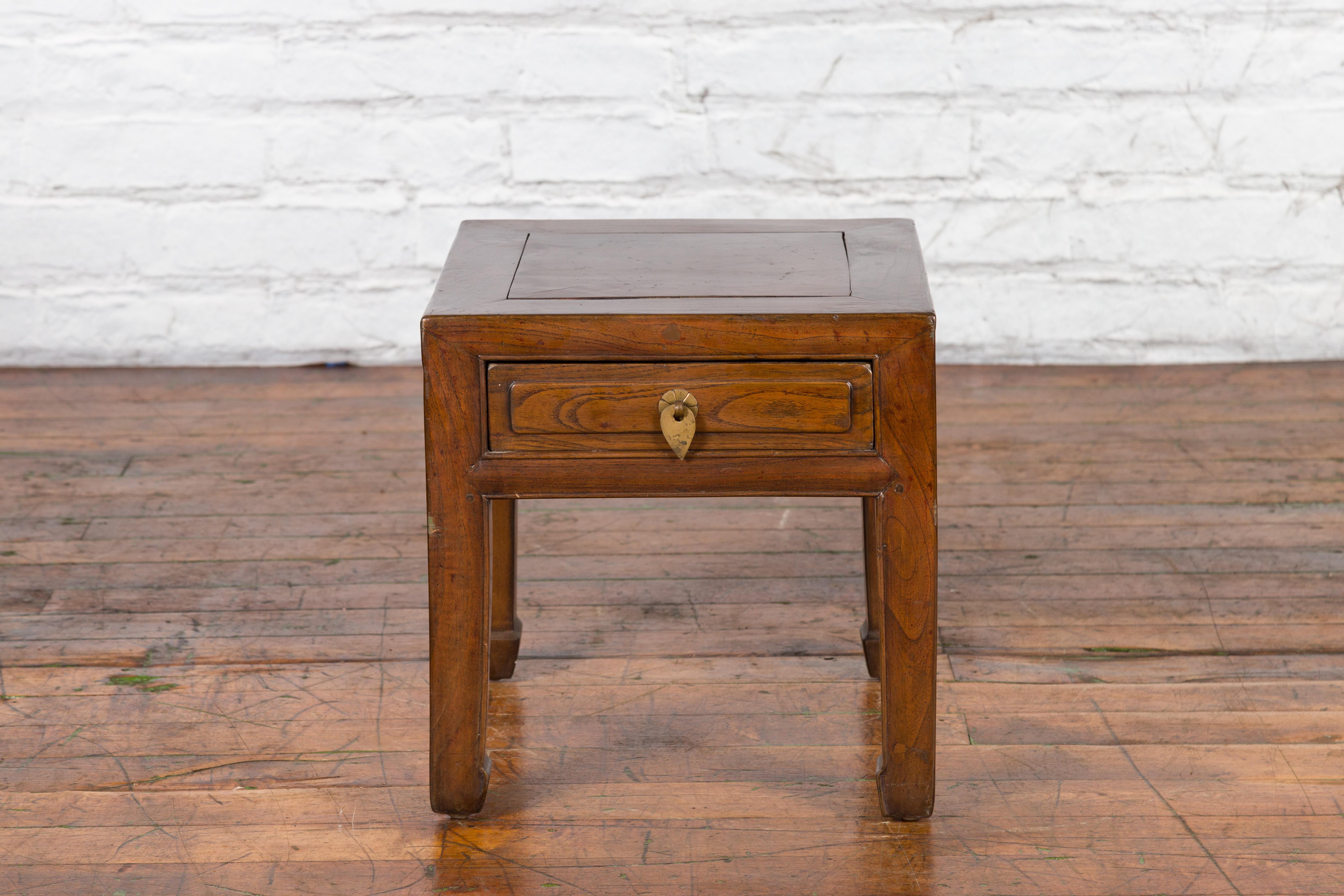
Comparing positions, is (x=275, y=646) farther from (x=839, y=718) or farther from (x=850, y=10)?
(x=850, y=10)

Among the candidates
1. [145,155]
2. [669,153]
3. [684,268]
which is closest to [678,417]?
[684,268]

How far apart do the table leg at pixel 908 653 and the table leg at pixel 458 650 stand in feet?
1.05

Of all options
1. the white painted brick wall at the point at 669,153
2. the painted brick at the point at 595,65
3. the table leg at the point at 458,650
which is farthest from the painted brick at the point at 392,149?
the table leg at the point at 458,650

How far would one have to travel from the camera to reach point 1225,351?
8.12 ft

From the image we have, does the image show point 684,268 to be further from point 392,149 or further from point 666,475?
point 392,149

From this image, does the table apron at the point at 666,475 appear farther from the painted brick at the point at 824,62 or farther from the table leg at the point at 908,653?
the painted brick at the point at 824,62

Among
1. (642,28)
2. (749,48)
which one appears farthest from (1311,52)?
(642,28)

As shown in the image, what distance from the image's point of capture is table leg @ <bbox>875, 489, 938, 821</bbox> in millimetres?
1104

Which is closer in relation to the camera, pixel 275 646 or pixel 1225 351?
pixel 275 646

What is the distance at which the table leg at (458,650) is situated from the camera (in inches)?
43.7

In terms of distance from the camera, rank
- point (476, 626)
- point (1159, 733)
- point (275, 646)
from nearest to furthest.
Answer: point (476, 626), point (1159, 733), point (275, 646)

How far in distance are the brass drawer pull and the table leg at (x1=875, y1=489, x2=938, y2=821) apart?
0.16 m

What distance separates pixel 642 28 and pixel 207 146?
0.77 meters

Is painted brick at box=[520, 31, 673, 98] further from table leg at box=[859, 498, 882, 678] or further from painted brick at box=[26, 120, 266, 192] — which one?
table leg at box=[859, 498, 882, 678]
